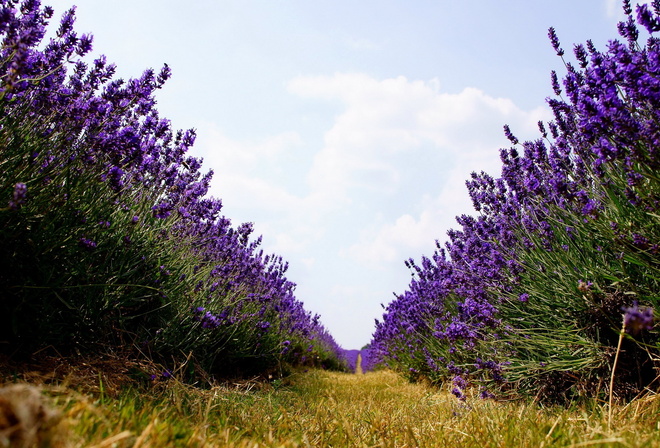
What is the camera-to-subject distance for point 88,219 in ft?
7.29

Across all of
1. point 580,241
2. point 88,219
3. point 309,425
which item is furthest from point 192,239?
point 580,241

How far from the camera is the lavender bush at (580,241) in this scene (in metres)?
1.90

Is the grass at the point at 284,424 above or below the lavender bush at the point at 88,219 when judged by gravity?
below

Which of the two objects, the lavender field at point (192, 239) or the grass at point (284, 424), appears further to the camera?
the lavender field at point (192, 239)

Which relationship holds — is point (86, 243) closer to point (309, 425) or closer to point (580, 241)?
point (309, 425)

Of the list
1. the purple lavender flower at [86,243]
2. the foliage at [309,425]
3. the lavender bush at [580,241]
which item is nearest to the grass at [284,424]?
the foliage at [309,425]

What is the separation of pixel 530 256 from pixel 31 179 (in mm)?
2955

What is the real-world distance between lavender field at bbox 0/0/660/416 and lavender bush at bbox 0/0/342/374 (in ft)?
0.04

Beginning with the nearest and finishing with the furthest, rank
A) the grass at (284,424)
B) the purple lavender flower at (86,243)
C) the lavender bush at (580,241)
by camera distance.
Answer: the grass at (284,424), the lavender bush at (580,241), the purple lavender flower at (86,243)

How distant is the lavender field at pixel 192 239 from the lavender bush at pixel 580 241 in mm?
13

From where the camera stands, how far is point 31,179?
2.00 m

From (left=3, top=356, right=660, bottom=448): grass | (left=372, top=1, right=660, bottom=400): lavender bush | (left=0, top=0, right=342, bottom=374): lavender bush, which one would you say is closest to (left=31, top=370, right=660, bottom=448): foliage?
(left=3, top=356, right=660, bottom=448): grass

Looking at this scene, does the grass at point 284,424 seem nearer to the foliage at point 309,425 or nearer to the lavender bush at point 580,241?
the foliage at point 309,425

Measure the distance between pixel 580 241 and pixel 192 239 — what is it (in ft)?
9.57
